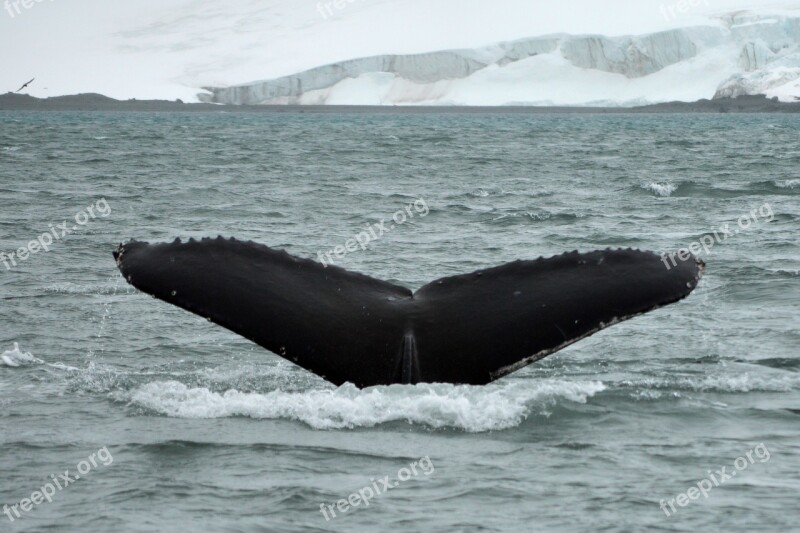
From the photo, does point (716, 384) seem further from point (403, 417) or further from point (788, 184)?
point (788, 184)

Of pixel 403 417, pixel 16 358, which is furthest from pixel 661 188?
pixel 403 417

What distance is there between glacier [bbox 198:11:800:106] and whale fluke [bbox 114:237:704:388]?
11825cm

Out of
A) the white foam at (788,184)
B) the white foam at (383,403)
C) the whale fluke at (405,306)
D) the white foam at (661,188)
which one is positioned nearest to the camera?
the whale fluke at (405,306)

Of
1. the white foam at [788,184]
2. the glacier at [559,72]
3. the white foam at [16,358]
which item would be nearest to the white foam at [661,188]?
the white foam at [788,184]

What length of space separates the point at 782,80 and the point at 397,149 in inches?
3306

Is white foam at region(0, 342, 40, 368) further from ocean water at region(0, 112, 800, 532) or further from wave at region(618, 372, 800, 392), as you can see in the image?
wave at region(618, 372, 800, 392)

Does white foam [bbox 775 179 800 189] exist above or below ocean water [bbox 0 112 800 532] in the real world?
below

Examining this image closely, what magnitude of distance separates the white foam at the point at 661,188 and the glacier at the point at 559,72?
100201 millimetres

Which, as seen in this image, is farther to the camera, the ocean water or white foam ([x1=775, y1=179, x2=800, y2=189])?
white foam ([x1=775, y1=179, x2=800, y2=189])

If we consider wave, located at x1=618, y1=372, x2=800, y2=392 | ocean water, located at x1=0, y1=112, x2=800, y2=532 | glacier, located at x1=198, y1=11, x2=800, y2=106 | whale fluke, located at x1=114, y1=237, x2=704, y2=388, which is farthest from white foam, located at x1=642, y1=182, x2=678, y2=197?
glacier, located at x1=198, y1=11, x2=800, y2=106

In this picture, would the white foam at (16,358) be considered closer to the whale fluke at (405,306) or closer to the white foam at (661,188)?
the whale fluke at (405,306)

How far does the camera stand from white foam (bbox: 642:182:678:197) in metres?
20.8

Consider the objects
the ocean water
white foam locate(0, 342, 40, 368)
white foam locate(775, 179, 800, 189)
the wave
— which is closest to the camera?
the ocean water

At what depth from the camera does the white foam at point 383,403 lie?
5.28 m
